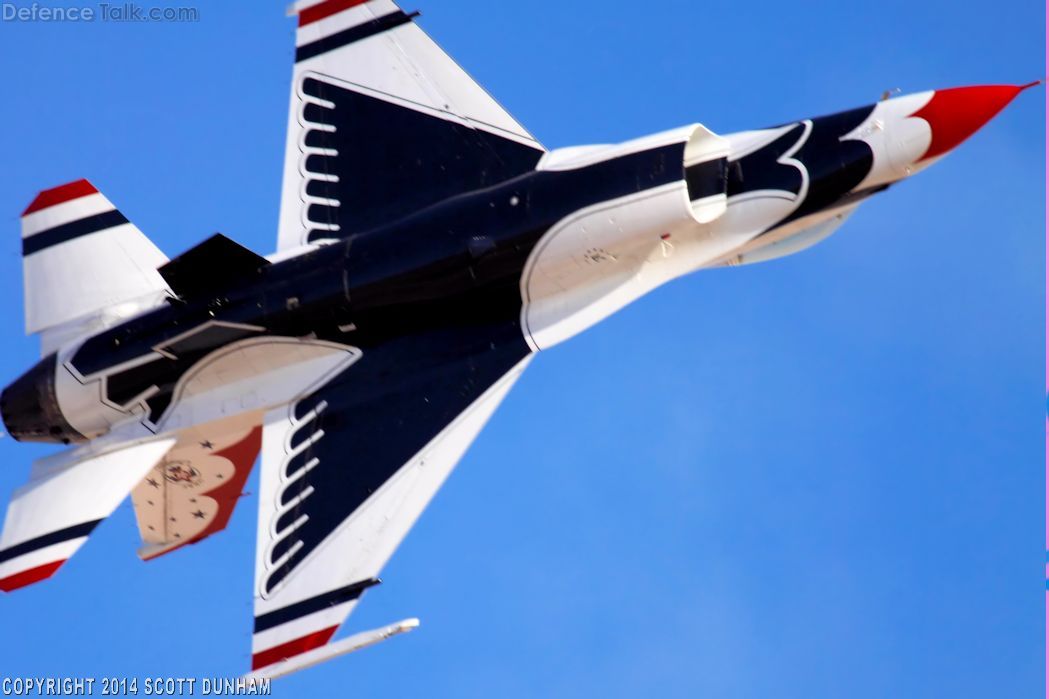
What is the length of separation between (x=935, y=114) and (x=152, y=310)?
12.5m

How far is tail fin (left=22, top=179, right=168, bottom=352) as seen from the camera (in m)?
27.5

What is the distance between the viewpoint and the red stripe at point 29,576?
25.0 m

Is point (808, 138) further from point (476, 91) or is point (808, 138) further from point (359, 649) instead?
point (359, 649)

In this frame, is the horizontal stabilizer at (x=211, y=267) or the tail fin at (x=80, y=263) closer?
the horizontal stabilizer at (x=211, y=267)

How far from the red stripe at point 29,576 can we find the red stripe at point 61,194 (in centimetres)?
696

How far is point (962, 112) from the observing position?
24.3 metres

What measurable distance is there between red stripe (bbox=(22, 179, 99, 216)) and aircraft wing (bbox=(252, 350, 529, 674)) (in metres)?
6.04

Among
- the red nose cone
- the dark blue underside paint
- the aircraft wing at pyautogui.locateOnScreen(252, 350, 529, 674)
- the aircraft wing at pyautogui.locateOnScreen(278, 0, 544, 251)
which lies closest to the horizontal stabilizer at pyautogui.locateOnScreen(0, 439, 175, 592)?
the aircraft wing at pyautogui.locateOnScreen(252, 350, 529, 674)

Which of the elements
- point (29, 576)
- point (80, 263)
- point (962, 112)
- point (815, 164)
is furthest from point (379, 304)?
point (962, 112)

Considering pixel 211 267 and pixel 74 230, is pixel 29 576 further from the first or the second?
pixel 74 230

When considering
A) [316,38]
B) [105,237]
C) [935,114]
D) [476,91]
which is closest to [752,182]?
[935,114]

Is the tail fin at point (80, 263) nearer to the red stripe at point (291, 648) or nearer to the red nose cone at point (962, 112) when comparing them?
the red stripe at point (291, 648)

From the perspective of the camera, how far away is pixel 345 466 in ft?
82.5

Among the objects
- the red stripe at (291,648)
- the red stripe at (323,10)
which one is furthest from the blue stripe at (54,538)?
the red stripe at (323,10)
